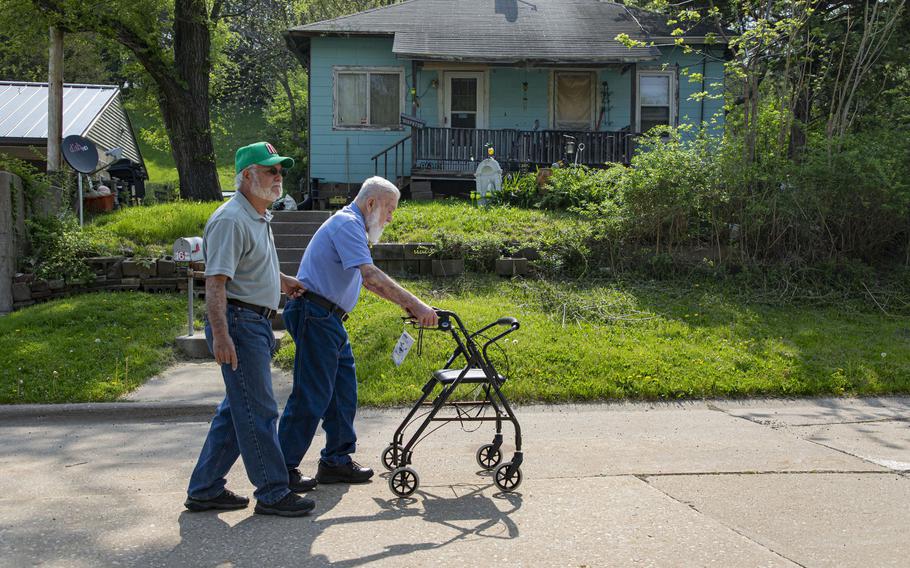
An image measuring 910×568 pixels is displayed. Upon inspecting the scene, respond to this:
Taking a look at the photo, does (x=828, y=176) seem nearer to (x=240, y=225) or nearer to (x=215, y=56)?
(x=240, y=225)

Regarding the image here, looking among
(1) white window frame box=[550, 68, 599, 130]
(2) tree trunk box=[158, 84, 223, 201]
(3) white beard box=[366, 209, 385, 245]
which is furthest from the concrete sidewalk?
(1) white window frame box=[550, 68, 599, 130]

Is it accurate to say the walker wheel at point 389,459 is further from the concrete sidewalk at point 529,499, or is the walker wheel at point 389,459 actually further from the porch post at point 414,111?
the porch post at point 414,111

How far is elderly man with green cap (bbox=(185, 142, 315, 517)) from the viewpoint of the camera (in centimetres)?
468

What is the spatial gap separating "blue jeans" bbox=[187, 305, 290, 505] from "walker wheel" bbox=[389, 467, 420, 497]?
704mm

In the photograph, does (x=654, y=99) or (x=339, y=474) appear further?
(x=654, y=99)

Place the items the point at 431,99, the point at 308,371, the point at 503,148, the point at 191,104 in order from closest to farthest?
1. the point at 308,371
2. the point at 191,104
3. the point at 503,148
4. the point at 431,99

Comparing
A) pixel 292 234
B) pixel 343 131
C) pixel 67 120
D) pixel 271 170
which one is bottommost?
pixel 292 234

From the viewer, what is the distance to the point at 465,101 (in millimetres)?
21625

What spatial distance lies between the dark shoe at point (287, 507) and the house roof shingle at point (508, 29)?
1562 cm

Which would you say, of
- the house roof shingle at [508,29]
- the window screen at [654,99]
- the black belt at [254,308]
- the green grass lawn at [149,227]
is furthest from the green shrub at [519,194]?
the black belt at [254,308]

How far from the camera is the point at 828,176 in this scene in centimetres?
1237

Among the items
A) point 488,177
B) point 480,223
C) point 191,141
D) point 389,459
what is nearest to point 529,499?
point 389,459

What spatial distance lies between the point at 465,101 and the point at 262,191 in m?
17.2

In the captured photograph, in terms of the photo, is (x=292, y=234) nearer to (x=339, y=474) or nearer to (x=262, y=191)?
(x=339, y=474)
